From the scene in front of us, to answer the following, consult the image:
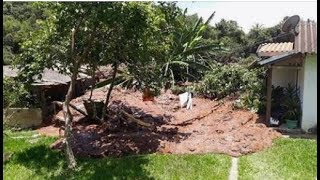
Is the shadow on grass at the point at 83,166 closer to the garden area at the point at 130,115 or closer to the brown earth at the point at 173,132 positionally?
the garden area at the point at 130,115

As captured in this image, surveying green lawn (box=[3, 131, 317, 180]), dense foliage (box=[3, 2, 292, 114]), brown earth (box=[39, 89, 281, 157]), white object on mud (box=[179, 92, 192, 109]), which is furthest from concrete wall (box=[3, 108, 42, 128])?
white object on mud (box=[179, 92, 192, 109])

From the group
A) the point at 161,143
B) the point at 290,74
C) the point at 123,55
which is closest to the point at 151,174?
the point at 161,143

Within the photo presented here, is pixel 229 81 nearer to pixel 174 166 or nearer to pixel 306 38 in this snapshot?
pixel 306 38

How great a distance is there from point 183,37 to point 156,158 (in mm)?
13087

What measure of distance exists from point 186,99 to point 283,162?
8471mm

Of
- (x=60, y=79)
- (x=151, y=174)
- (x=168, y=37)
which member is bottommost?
(x=151, y=174)

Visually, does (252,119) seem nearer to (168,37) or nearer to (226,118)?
(226,118)

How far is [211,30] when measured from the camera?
29812 mm

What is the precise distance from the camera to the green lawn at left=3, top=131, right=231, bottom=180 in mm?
9039

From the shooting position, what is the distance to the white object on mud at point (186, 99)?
56.8 feet

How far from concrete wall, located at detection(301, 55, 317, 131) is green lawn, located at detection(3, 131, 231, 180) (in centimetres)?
338

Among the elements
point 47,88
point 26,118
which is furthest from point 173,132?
point 47,88

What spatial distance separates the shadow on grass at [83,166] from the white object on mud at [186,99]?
7459mm

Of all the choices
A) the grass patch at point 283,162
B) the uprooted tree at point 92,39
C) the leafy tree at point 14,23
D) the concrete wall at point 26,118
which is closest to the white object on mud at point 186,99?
the uprooted tree at point 92,39
